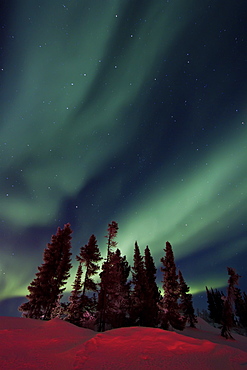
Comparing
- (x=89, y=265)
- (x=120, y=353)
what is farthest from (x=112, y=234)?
(x=120, y=353)

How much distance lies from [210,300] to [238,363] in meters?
80.3

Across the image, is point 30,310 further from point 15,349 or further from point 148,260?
point 148,260

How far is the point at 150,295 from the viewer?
90.1 ft

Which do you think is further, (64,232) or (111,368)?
(64,232)

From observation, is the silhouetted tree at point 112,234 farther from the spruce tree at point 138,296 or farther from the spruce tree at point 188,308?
the spruce tree at point 188,308

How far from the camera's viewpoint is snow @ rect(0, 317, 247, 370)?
16.0 feet

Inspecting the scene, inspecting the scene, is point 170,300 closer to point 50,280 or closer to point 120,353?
point 50,280

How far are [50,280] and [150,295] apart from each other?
1456cm

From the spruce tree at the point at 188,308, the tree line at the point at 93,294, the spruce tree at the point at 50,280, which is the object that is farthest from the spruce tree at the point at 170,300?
the spruce tree at the point at 50,280

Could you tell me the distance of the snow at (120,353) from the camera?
4.86 m

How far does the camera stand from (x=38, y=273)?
79.8 feet

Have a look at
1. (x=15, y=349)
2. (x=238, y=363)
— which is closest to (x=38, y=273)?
(x=15, y=349)

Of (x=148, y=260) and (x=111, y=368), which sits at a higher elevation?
(x=148, y=260)

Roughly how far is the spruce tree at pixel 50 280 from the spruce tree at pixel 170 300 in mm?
16299
